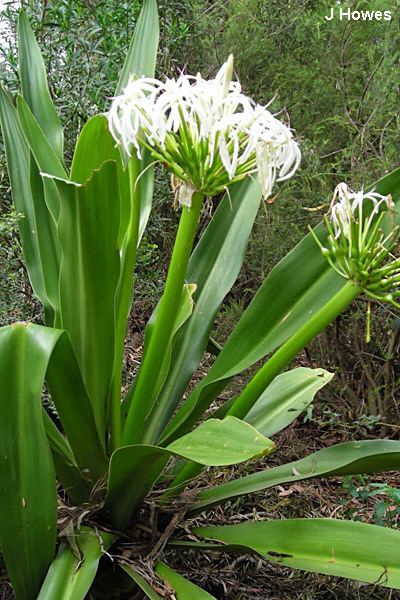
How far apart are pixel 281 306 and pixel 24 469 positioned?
523 mm

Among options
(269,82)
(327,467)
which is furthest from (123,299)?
(269,82)

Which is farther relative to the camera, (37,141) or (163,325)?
(37,141)

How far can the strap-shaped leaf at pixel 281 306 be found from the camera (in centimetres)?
108

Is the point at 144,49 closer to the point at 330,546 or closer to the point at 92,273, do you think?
the point at 92,273

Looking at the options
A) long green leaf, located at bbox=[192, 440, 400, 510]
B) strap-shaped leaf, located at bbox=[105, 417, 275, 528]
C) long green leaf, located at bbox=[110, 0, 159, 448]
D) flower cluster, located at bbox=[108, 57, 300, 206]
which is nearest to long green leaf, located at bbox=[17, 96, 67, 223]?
long green leaf, located at bbox=[110, 0, 159, 448]

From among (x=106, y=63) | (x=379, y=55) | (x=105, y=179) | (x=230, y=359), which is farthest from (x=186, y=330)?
(x=379, y=55)

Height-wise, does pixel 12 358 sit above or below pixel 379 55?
below

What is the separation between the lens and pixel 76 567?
90cm

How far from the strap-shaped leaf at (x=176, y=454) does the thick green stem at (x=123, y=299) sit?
0.11 m

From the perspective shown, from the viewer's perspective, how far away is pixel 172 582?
3.20 ft

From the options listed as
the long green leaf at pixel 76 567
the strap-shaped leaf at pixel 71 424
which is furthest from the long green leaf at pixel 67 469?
the long green leaf at pixel 76 567

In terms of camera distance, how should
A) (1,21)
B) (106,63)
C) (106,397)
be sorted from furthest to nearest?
(1,21), (106,63), (106,397)

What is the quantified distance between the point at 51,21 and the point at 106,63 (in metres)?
0.25

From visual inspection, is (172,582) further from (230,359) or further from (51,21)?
(51,21)
